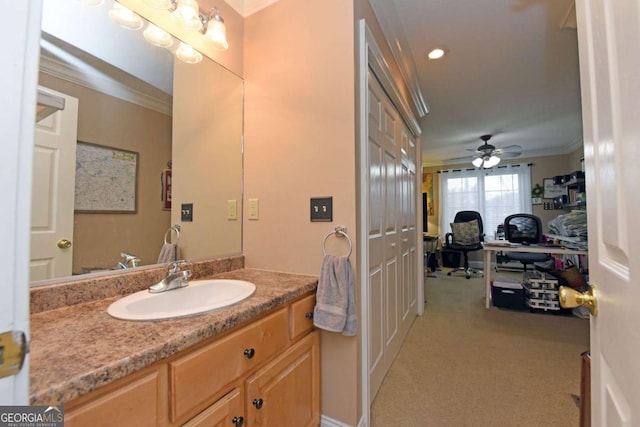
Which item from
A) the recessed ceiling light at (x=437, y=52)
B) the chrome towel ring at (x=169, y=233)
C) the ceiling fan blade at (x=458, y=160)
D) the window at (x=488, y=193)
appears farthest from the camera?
the ceiling fan blade at (x=458, y=160)

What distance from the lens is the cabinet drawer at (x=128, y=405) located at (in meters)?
0.52

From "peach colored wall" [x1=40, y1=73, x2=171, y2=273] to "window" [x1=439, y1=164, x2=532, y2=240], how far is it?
6023 millimetres

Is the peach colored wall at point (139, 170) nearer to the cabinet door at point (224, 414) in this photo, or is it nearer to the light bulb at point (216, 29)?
the light bulb at point (216, 29)

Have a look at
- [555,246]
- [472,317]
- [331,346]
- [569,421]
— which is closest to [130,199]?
[331,346]

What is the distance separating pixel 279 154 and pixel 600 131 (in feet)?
4.06

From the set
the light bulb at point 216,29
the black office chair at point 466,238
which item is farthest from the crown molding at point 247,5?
the black office chair at point 466,238

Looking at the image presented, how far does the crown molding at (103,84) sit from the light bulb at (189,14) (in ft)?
1.16

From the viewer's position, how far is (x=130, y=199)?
3.84 ft

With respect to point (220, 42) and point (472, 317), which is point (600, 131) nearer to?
point (220, 42)

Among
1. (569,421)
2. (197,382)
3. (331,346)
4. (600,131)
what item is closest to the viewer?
(600,131)

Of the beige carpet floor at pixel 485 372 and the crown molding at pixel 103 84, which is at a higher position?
the crown molding at pixel 103 84

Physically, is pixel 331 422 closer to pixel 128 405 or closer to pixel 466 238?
pixel 128 405

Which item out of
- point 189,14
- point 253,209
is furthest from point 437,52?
point 253,209

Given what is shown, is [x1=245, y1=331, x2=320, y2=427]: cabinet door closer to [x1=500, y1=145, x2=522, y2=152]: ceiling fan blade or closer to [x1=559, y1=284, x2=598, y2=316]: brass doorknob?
[x1=559, y1=284, x2=598, y2=316]: brass doorknob
